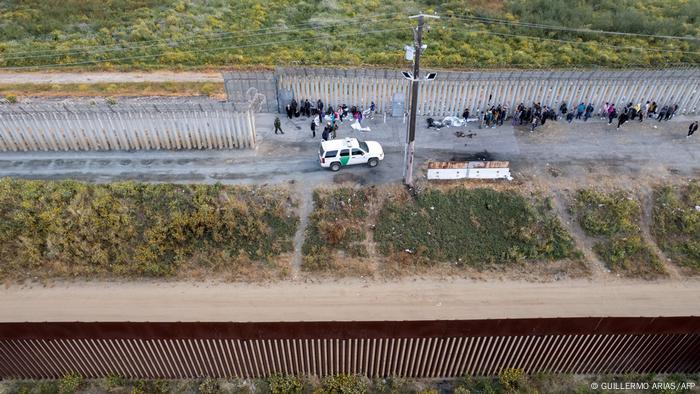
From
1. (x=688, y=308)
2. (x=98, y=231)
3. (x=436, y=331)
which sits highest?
(x=436, y=331)

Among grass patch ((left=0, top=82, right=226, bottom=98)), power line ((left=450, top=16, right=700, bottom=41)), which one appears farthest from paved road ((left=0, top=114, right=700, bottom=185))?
power line ((left=450, top=16, right=700, bottom=41))

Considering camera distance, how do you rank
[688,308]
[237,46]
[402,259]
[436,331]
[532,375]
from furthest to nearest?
[237,46] < [402,259] < [688,308] < [532,375] < [436,331]

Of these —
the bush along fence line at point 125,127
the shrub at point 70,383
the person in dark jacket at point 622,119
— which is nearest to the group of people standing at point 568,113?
the person in dark jacket at point 622,119

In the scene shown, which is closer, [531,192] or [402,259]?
[402,259]

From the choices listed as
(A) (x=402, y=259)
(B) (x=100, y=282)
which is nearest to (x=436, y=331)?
(A) (x=402, y=259)

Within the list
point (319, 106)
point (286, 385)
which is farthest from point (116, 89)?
point (286, 385)

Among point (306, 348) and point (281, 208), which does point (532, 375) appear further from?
point (281, 208)

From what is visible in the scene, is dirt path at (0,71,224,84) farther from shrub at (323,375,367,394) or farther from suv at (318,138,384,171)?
shrub at (323,375,367,394)
